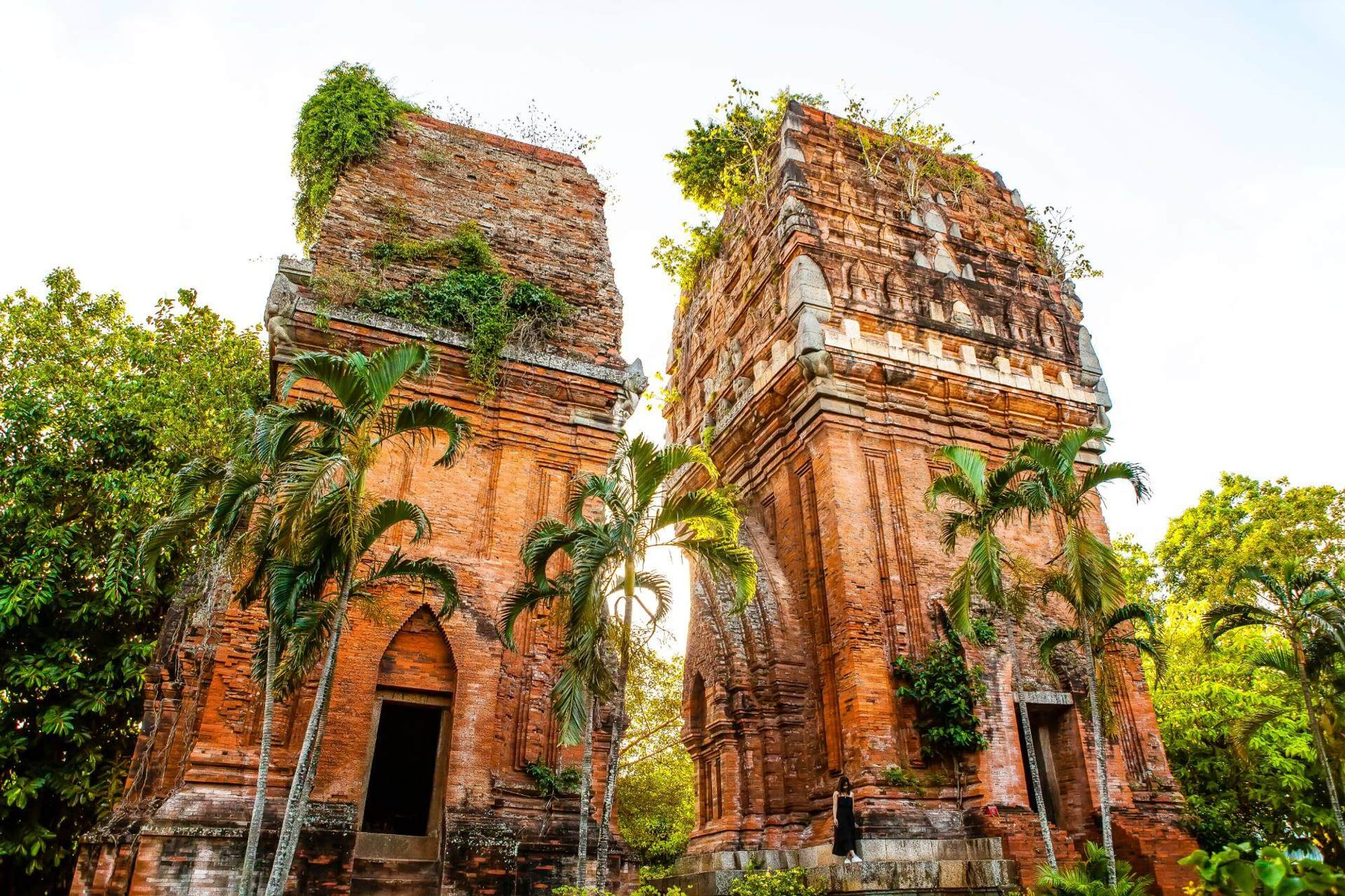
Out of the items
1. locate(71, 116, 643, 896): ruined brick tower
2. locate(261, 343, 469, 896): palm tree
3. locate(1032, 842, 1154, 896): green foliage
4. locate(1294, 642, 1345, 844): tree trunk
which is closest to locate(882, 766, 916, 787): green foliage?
locate(1032, 842, 1154, 896): green foliage

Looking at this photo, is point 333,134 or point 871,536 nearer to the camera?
point 871,536

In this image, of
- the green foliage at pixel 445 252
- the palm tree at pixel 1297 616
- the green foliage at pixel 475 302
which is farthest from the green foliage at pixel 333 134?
the palm tree at pixel 1297 616

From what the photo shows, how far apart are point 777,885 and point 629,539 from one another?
182 inches

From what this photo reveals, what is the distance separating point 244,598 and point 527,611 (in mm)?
3431

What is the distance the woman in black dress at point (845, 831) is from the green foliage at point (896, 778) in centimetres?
64

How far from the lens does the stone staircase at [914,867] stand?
9.85 metres

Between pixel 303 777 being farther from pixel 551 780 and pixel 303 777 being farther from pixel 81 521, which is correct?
pixel 81 521

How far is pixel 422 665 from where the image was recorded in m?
10.3

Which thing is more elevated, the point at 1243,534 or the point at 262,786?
the point at 1243,534

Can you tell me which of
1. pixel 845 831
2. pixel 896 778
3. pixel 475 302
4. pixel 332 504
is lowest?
pixel 845 831

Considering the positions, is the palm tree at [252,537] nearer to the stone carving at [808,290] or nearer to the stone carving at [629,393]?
the stone carving at [629,393]

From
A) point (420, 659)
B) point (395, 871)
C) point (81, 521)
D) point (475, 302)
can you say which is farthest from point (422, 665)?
point (81, 521)

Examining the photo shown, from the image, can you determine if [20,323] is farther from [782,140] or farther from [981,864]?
[981,864]

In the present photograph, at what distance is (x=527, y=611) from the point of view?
10.8 meters
